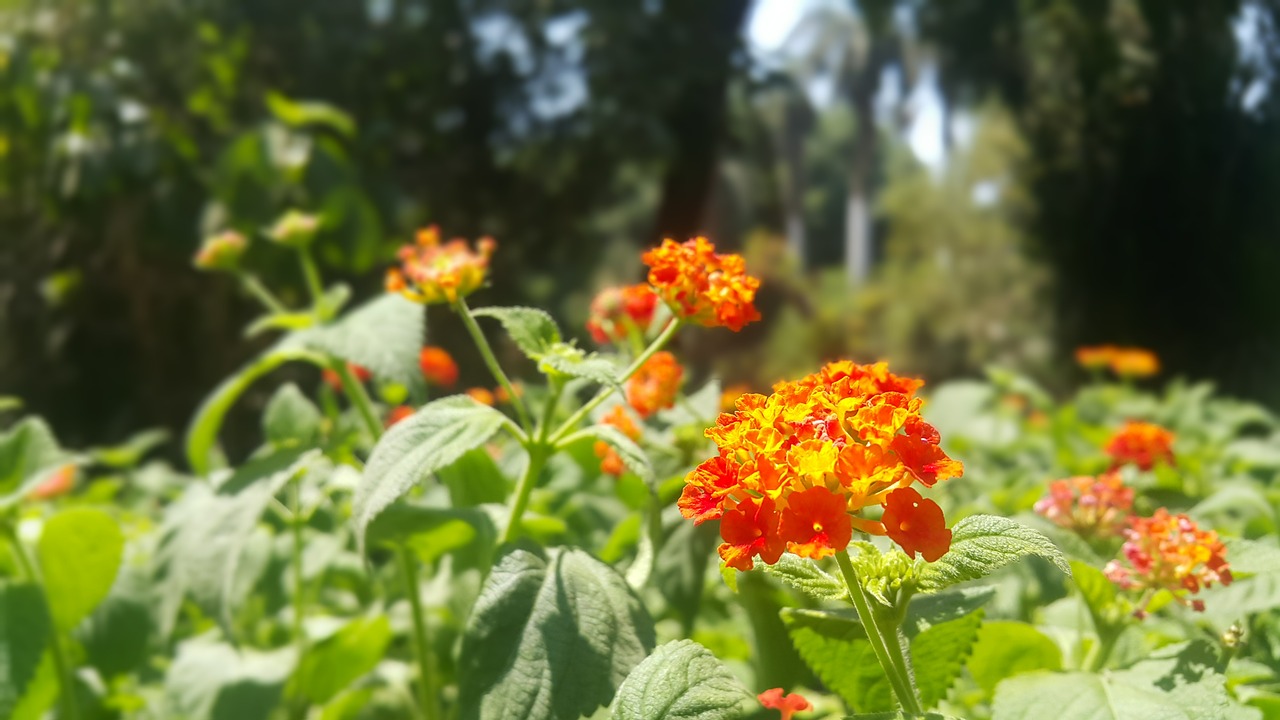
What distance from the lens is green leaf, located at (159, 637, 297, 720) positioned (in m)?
1.04

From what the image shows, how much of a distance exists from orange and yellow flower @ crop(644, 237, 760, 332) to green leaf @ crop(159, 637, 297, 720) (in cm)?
58

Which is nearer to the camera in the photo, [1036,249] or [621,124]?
[621,124]

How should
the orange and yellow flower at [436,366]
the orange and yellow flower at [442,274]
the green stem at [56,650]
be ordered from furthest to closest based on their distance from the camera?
1. the orange and yellow flower at [436,366]
2. the green stem at [56,650]
3. the orange and yellow flower at [442,274]

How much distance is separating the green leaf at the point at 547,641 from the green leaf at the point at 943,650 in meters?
0.19

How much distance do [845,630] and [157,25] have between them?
507 centimetres

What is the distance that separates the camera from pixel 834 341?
12.1 metres

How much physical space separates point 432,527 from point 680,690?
353 mm

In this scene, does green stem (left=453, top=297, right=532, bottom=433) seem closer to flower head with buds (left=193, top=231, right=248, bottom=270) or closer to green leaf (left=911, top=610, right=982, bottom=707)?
green leaf (left=911, top=610, right=982, bottom=707)

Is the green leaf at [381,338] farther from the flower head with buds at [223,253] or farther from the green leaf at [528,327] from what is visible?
the flower head with buds at [223,253]

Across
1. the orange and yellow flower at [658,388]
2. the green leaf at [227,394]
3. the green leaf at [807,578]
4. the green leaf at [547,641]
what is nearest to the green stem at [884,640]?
the green leaf at [807,578]

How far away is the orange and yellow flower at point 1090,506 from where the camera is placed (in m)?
0.94

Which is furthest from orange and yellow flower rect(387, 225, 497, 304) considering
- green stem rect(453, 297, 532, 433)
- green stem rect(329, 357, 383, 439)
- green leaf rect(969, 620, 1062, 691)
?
green leaf rect(969, 620, 1062, 691)

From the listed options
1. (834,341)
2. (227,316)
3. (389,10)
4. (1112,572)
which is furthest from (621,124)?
(834,341)

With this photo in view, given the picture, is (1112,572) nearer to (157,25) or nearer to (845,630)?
(845,630)
